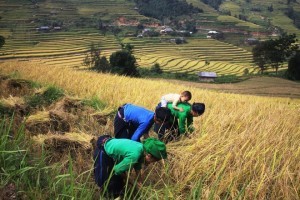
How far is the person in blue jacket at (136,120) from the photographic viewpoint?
11.8ft

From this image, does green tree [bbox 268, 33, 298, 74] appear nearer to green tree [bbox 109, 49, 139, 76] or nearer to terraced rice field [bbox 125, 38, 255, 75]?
terraced rice field [bbox 125, 38, 255, 75]

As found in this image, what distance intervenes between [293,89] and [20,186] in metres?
30.3

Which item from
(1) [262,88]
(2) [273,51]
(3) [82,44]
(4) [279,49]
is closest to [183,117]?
(1) [262,88]

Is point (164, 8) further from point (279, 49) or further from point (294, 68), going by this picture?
point (294, 68)

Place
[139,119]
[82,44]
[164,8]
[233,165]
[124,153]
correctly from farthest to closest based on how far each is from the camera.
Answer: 1. [164,8]
2. [82,44]
3. [139,119]
4. [233,165]
5. [124,153]

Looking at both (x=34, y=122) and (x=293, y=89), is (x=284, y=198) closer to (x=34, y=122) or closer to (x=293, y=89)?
(x=34, y=122)

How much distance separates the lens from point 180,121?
4098 mm

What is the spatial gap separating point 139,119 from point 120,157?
937mm

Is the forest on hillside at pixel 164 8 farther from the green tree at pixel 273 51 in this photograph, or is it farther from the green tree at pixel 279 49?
the green tree at pixel 279 49

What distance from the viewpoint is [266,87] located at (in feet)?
98.7

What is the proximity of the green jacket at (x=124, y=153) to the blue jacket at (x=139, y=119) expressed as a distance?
70 cm

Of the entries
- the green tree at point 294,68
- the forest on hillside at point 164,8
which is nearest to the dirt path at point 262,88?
the green tree at point 294,68

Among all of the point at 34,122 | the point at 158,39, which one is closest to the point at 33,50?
the point at 158,39

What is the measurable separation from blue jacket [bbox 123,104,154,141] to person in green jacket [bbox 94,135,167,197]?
63cm
